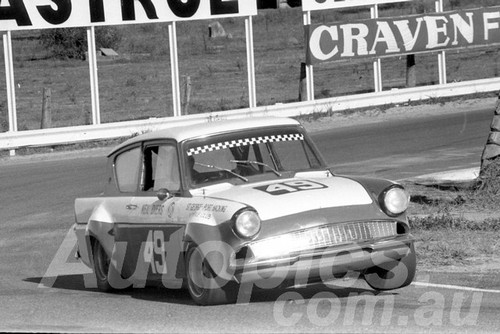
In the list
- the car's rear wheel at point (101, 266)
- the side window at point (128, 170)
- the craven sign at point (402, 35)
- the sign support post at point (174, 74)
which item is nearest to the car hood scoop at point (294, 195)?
the side window at point (128, 170)

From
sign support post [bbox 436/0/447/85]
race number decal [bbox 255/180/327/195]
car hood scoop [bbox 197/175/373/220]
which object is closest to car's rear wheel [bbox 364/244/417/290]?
car hood scoop [bbox 197/175/373/220]

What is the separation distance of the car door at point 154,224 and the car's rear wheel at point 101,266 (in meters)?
0.34

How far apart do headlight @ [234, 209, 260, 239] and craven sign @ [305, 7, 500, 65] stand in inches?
771

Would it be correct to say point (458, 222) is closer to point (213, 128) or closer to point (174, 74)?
point (213, 128)

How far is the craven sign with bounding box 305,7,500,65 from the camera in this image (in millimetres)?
27828

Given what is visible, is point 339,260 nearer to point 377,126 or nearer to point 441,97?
point 377,126

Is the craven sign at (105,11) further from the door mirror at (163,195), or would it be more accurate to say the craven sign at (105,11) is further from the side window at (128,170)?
the door mirror at (163,195)

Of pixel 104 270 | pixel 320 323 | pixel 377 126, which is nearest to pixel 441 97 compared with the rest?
pixel 377 126

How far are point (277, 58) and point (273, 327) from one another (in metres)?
41.1

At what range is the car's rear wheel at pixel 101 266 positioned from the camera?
10.1 metres

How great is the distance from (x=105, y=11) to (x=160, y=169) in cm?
1626

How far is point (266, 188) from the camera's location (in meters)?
8.91

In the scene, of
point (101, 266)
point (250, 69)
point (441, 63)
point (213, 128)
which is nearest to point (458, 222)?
point (213, 128)

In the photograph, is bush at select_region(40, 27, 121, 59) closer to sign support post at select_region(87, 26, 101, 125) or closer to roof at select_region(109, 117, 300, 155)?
sign support post at select_region(87, 26, 101, 125)
